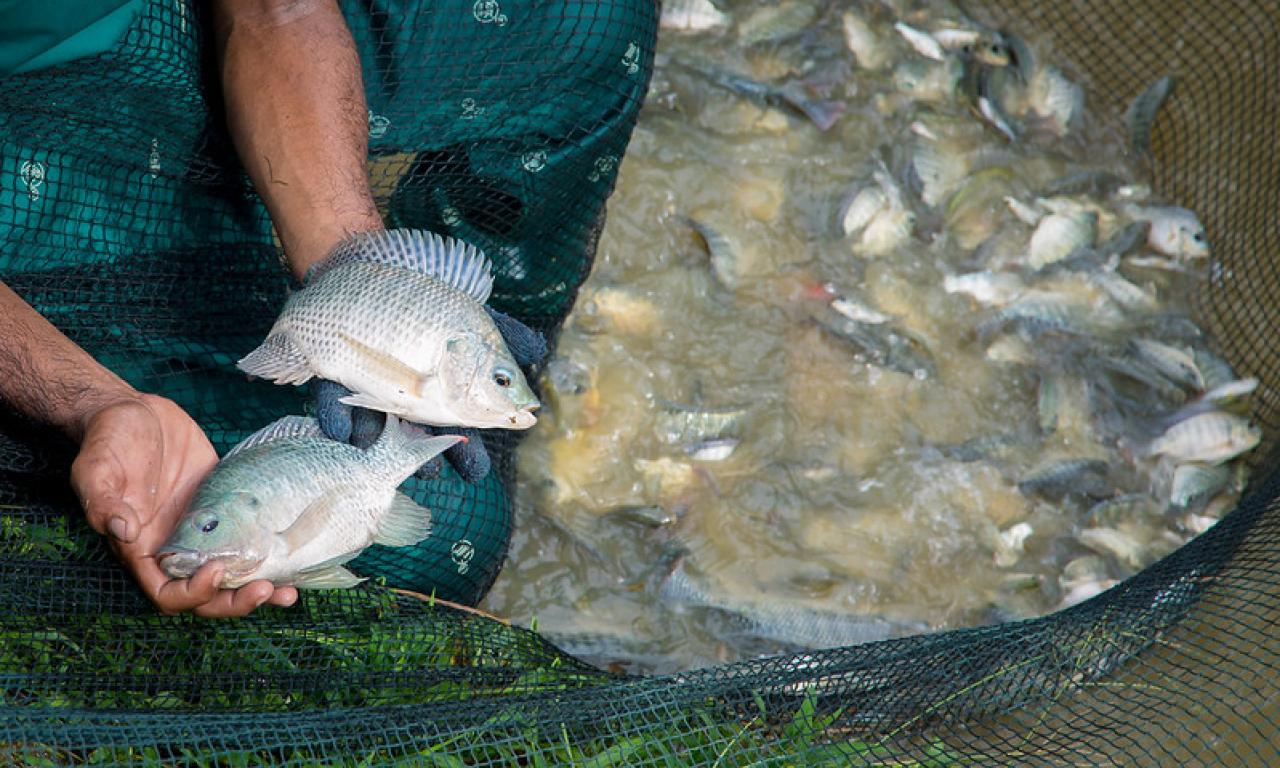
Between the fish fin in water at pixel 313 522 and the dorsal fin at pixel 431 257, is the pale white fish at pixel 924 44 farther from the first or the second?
the fish fin in water at pixel 313 522

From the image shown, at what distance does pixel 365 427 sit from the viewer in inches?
86.0

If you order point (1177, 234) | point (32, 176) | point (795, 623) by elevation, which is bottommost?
point (795, 623)

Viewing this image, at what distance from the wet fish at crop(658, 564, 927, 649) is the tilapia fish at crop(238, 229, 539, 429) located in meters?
1.45

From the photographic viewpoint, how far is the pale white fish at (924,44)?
172 inches

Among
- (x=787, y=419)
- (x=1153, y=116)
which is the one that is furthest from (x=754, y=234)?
(x=1153, y=116)

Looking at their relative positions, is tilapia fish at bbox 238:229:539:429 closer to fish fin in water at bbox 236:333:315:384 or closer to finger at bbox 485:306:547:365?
fish fin in water at bbox 236:333:315:384

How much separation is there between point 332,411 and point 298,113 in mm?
887

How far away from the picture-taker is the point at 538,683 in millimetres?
2535

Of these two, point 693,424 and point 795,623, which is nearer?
point 795,623

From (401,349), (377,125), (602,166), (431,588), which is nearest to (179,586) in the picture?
(401,349)

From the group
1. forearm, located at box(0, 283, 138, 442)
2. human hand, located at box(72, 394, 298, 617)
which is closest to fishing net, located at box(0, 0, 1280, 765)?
forearm, located at box(0, 283, 138, 442)

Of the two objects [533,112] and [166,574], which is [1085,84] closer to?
[533,112]

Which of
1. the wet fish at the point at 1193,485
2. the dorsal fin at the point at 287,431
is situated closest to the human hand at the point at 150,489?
the dorsal fin at the point at 287,431

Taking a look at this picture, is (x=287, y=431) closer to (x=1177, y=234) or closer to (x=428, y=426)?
(x=428, y=426)
